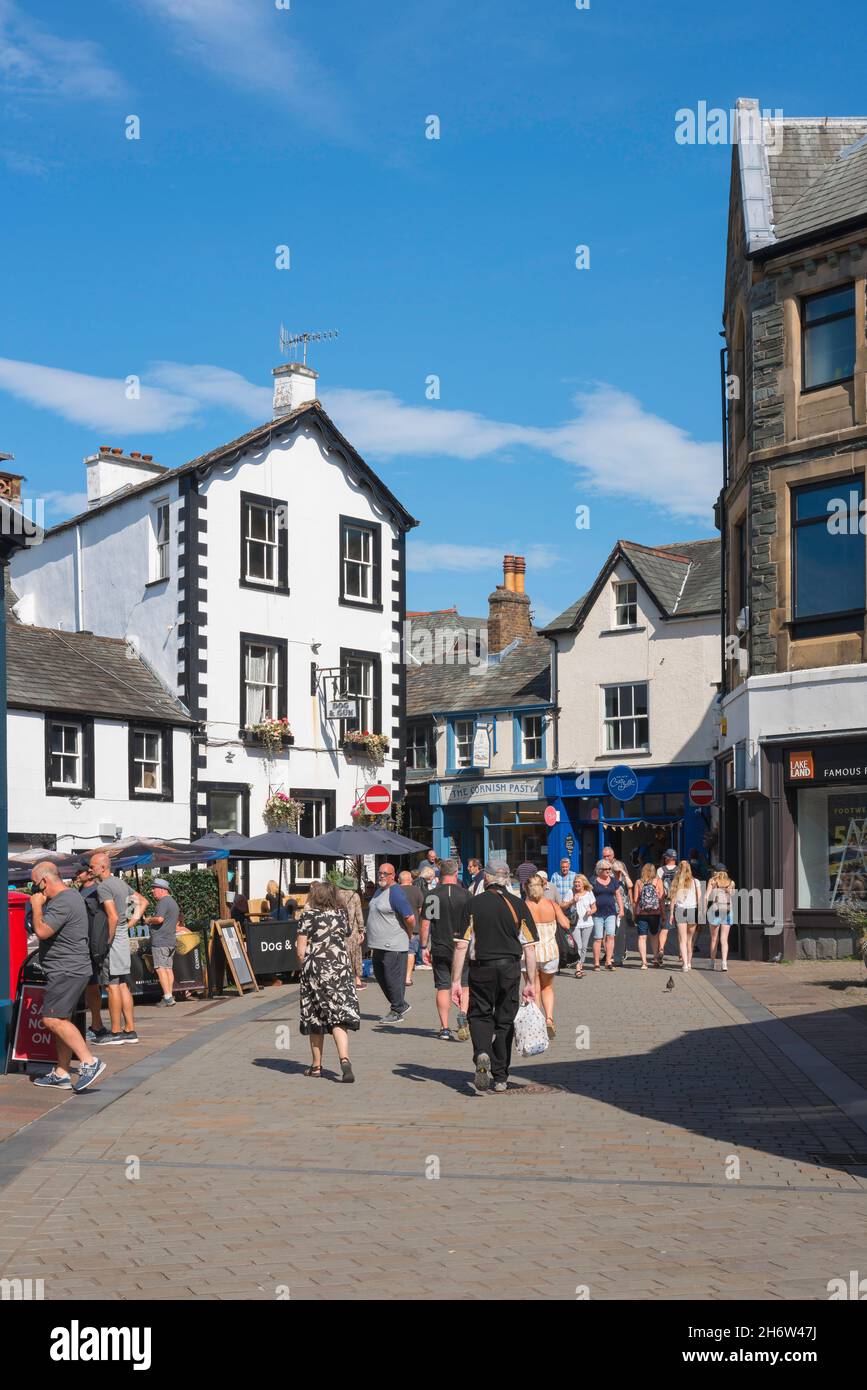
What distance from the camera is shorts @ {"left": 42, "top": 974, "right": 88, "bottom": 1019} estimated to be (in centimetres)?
1234

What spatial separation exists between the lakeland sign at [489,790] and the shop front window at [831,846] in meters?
22.3

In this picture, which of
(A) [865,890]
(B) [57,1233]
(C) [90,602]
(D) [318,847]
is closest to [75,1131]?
(B) [57,1233]

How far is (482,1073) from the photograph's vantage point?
12.2 metres

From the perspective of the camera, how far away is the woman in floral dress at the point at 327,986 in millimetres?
13094

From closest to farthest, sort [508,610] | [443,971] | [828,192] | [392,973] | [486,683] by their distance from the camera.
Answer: [443,971]
[392,973]
[828,192]
[486,683]
[508,610]

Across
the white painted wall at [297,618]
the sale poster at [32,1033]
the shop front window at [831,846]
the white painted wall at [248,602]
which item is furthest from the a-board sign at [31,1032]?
the white painted wall at [297,618]

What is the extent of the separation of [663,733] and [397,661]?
9.56 meters

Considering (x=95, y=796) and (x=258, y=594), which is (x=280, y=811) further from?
(x=258, y=594)

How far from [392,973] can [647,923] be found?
338 inches

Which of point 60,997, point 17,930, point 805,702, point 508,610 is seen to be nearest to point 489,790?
point 508,610

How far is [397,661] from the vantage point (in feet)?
123

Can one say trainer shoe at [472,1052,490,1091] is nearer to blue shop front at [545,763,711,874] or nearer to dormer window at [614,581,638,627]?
blue shop front at [545,763,711,874]

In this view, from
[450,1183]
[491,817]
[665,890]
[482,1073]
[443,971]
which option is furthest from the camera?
[491,817]

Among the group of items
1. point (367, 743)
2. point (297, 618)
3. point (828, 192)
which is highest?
point (828, 192)
